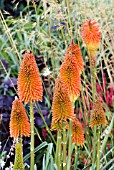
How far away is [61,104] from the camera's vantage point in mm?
1849

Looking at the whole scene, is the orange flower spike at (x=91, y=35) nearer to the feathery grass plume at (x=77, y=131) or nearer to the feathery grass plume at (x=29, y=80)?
the feathery grass plume at (x=77, y=131)

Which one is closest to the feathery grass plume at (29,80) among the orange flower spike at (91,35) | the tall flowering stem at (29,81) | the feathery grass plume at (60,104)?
the tall flowering stem at (29,81)

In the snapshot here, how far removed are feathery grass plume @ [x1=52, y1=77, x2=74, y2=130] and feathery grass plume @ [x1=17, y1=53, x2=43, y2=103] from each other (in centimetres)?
11

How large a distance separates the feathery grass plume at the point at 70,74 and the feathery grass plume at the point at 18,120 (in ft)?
0.81

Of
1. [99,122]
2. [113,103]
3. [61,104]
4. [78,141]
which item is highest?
[61,104]

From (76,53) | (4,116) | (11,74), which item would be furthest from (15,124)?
(11,74)

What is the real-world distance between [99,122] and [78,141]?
22 cm

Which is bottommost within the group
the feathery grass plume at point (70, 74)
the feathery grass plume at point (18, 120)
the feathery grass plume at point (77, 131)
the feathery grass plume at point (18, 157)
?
the feathery grass plume at point (77, 131)

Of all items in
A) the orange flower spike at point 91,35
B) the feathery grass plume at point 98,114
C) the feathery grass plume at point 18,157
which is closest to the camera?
the feathery grass plume at point 18,157

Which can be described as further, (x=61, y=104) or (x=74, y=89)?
(x=74, y=89)

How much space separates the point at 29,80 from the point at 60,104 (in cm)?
18

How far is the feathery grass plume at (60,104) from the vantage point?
1.83m

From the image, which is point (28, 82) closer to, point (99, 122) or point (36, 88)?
point (36, 88)

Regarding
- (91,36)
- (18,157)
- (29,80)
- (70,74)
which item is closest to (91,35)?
(91,36)
